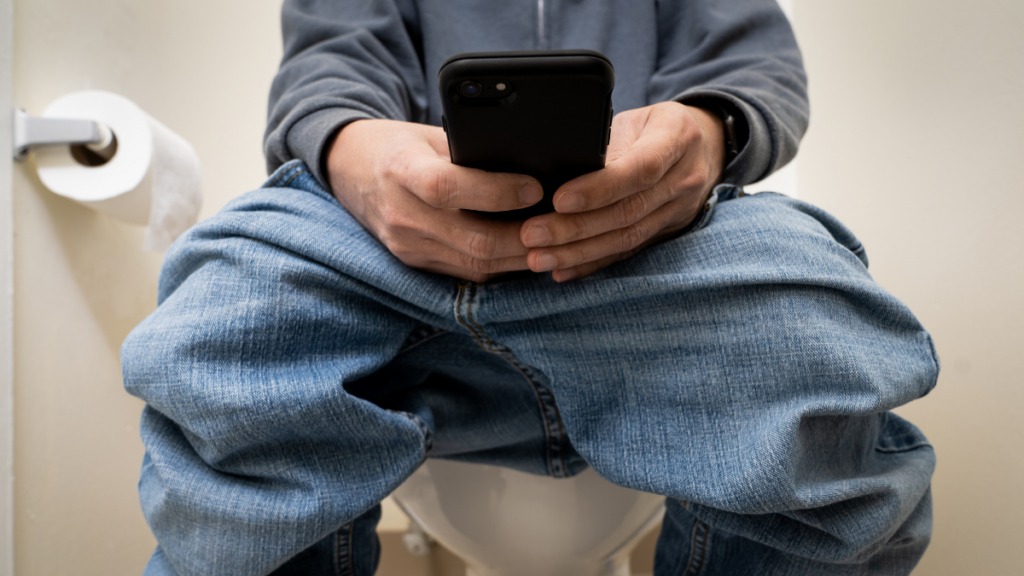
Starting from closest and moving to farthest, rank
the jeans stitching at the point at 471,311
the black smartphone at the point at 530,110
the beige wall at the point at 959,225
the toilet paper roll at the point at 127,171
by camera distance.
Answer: the black smartphone at the point at 530,110
the jeans stitching at the point at 471,311
the beige wall at the point at 959,225
the toilet paper roll at the point at 127,171

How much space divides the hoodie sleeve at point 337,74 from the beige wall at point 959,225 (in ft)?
1.71

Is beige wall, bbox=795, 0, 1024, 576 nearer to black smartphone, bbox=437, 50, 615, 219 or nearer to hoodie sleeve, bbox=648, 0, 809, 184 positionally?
A: hoodie sleeve, bbox=648, 0, 809, 184

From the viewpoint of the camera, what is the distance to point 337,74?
0.48 metres

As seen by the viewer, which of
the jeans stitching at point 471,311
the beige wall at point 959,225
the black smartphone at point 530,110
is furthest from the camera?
the beige wall at point 959,225

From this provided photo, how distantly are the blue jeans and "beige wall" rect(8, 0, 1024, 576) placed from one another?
190 mm

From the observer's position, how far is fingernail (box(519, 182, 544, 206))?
295 millimetres

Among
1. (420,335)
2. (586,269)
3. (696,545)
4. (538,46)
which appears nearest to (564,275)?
(586,269)

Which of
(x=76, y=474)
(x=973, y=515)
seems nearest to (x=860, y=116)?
(x=973, y=515)

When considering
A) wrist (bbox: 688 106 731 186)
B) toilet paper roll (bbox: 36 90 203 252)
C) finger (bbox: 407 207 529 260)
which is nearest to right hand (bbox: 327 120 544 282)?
finger (bbox: 407 207 529 260)

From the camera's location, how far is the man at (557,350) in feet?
0.99

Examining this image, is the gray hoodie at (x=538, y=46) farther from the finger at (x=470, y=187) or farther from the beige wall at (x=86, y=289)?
→ the beige wall at (x=86, y=289)

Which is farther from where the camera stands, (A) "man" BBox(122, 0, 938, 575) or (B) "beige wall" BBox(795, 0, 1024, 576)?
(B) "beige wall" BBox(795, 0, 1024, 576)

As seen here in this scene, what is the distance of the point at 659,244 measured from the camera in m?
0.35

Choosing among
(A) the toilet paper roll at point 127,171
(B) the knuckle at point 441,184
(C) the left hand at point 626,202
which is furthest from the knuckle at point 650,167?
(A) the toilet paper roll at point 127,171
